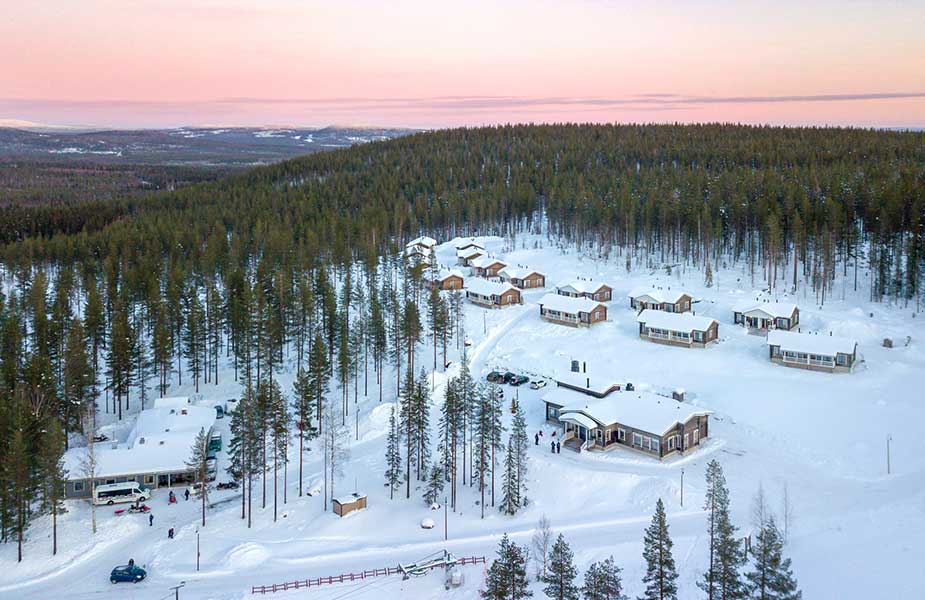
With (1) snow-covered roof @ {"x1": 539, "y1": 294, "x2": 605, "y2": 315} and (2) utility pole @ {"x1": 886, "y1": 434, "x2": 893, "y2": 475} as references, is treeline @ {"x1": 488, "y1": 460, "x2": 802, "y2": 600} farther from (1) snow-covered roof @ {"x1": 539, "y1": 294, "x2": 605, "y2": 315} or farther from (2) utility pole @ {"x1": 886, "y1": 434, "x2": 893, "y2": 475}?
(1) snow-covered roof @ {"x1": 539, "y1": 294, "x2": 605, "y2": 315}

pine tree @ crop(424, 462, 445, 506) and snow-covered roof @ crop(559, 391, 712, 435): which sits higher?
snow-covered roof @ crop(559, 391, 712, 435)

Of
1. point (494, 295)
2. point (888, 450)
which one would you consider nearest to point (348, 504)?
point (888, 450)

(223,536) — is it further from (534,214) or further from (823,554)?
(534,214)

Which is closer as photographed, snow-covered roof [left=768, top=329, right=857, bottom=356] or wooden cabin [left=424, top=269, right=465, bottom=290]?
snow-covered roof [left=768, top=329, right=857, bottom=356]

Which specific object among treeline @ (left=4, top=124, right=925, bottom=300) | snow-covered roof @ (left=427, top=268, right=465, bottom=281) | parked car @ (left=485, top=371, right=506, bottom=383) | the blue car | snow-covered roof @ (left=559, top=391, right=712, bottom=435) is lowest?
the blue car

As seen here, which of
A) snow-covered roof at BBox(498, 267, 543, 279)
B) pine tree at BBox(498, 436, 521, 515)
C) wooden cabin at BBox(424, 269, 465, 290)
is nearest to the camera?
pine tree at BBox(498, 436, 521, 515)

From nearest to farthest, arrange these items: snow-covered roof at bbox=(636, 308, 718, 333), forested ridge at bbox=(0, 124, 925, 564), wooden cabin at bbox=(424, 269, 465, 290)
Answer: forested ridge at bbox=(0, 124, 925, 564) → snow-covered roof at bbox=(636, 308, 718, 333) → wooden cabin at bbox=(424, 269, 465, 290)

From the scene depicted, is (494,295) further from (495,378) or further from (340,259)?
(340,259)

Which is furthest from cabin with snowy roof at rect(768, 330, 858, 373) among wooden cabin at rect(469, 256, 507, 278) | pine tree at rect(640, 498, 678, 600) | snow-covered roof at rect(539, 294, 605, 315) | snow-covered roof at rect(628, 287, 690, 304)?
wooden cabin at rect(469, 256, 507, 278)
